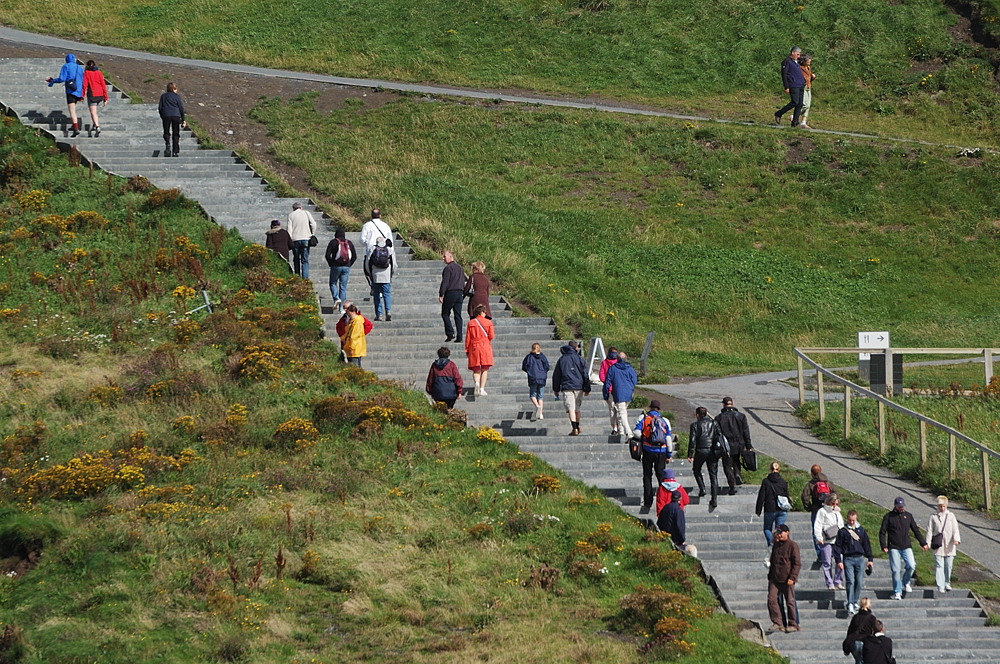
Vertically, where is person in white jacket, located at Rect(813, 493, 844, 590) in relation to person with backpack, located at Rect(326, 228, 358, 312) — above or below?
below

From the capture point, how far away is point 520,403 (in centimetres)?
2430

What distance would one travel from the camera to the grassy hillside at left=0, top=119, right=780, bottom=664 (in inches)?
648

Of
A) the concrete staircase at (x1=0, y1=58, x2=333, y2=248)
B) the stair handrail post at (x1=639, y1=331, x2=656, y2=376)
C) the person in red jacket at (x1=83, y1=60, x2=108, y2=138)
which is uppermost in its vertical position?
the person in red jacket at (x1=83, y1=60, x2=108, y2=138)

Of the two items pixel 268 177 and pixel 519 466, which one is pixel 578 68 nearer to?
pixel 268 177

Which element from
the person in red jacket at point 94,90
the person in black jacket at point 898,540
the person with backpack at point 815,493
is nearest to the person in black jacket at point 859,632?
the person in black jacket at point 898,540

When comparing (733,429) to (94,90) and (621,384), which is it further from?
(94,90)

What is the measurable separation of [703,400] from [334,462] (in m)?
9.30

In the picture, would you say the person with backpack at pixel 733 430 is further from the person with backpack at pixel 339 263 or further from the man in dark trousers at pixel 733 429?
the person with backpack at pixel 339 263

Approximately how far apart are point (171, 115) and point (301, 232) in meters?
7.28

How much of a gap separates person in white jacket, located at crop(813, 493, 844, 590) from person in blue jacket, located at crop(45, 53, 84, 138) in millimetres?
23370

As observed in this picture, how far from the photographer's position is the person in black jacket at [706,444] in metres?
20.5

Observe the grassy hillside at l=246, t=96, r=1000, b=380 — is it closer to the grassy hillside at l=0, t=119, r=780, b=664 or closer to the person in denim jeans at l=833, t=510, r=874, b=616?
the grassy hillside at l=0, t=119, r=780, b=664

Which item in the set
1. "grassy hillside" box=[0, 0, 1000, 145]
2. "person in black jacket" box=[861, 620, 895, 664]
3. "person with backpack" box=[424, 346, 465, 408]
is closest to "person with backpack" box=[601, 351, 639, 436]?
"person with backpack" box=[424, 346, 465, 408]

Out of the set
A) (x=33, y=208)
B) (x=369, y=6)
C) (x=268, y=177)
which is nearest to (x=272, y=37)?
(x=369, y=6)
